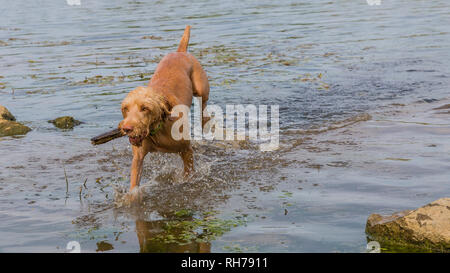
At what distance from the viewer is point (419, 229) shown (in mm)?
5168

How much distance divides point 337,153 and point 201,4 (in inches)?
817

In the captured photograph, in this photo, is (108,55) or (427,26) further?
(427,26)

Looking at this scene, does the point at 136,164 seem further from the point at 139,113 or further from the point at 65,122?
the point at 65,122

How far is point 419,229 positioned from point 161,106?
282 centimetres

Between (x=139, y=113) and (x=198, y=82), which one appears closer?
(x=139, y=113)

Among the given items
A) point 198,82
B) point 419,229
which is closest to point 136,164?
point 198,82

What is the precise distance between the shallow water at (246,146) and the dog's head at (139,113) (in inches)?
34.8

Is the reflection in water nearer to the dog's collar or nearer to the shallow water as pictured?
the shallow water

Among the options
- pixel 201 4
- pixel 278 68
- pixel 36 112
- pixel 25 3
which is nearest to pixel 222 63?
pixel 278 68

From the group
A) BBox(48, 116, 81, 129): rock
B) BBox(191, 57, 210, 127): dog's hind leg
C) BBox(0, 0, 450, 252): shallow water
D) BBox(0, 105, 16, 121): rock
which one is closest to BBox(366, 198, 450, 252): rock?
BBox(0, 0, 450, 252): shallow water

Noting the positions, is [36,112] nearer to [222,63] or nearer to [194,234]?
[222,63]

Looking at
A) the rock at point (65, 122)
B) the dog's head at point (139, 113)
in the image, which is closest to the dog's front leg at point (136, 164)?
the dog's head at point (139, 113)

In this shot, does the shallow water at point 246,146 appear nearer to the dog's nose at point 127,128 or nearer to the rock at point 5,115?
the rock at point 5,115
